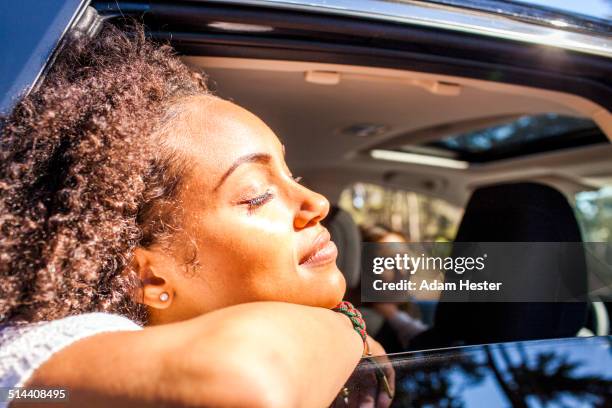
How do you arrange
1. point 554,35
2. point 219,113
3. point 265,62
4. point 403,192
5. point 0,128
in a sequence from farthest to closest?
point 403,192, point 265,62, point 554,35, point 219,113, point 0,128

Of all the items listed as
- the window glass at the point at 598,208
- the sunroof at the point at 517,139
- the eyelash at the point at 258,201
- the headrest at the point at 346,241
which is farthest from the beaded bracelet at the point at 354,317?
the window glass at the point at 598,208

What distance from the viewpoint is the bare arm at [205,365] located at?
2.41ft

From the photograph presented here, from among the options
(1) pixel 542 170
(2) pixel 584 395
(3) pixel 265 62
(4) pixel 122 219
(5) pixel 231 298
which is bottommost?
(1) pixel 542 170

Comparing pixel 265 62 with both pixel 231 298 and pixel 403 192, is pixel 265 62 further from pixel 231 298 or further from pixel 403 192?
pixel 403 192

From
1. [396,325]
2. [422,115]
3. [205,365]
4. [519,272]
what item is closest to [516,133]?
[422,115]

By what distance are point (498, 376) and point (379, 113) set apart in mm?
1668

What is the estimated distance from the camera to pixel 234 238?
1.14 metres

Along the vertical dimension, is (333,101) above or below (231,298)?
above

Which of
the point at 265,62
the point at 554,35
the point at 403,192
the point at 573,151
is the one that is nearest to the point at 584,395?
the point at 554,35

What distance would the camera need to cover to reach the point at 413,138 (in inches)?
125

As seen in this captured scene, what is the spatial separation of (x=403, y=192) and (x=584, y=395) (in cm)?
321

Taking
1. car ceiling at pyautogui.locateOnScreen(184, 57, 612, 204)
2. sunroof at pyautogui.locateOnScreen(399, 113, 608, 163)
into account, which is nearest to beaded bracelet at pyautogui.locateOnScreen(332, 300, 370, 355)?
car ceiling at pyautogui.locateOnScreen(184, 57, 612, 204)

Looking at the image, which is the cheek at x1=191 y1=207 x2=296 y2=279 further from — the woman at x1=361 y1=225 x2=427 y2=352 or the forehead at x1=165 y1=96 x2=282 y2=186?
the woman at x1=361 y1=225 x2=427 y2=352

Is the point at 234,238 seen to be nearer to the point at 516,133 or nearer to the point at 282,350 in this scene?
the point at 282,350
